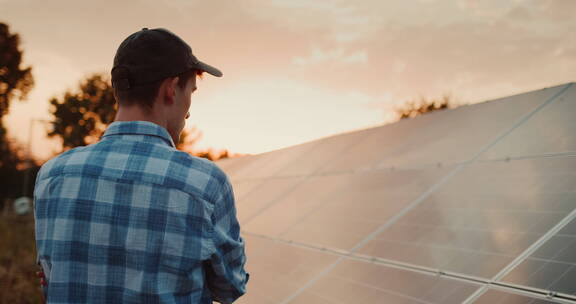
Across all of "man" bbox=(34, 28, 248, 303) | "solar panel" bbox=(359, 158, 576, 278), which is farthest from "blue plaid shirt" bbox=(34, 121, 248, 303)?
"solar panel" bbox=(359, 158, 576, 278)

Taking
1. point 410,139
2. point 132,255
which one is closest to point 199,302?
point 132,255

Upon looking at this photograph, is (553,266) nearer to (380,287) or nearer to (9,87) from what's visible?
(380,287)

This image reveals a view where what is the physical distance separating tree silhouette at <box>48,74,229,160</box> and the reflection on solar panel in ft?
129

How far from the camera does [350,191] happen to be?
6172mm

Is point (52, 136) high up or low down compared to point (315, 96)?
down

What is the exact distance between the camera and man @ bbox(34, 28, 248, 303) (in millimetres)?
1826

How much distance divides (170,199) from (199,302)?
49 cm

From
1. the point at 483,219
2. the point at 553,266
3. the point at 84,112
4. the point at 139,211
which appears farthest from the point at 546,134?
the point at 84,112

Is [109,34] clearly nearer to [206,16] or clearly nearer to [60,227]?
[206,16]

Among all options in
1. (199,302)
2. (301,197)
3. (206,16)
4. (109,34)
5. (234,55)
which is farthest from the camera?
(234,55)

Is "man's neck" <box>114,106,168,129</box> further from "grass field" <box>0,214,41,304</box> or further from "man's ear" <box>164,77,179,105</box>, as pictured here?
"grass field" <box>0,214,41,304</box>

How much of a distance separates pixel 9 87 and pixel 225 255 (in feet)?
130

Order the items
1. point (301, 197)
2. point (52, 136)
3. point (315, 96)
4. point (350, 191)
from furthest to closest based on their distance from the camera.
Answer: point (52, 136), point (315, 96), point (301, 197), point (350, 191)

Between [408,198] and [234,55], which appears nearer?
[408,198]
